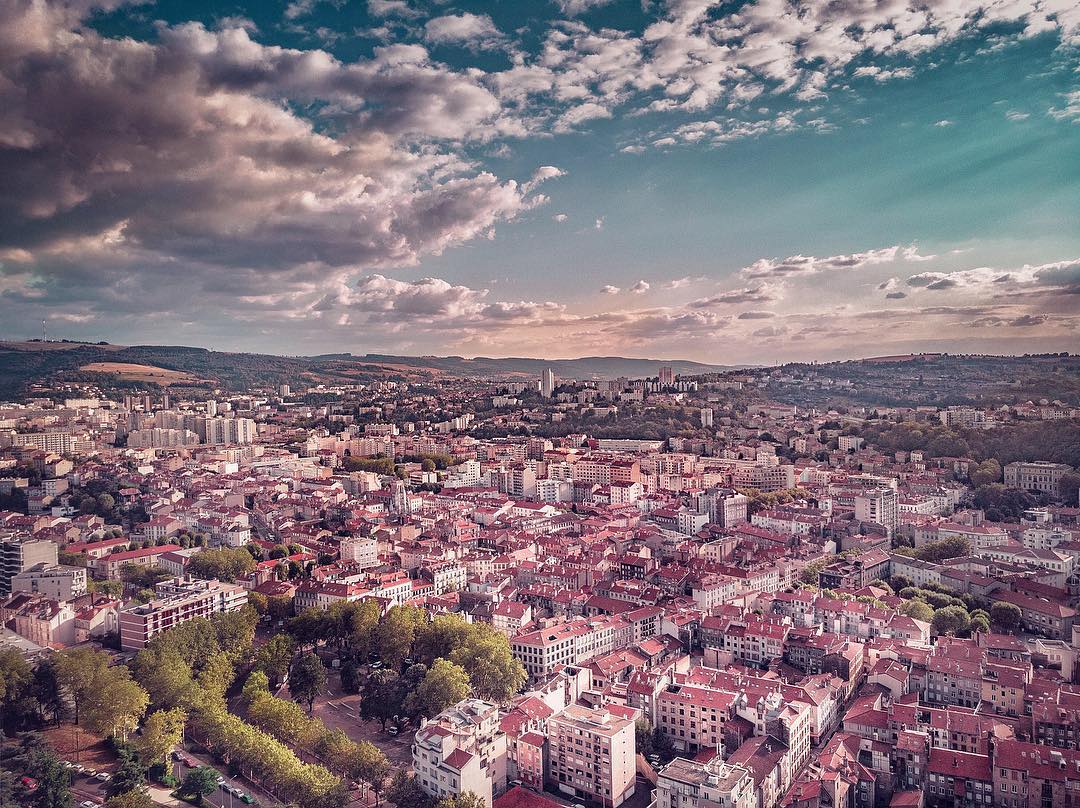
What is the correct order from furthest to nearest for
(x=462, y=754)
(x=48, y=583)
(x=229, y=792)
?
(x=48, y=583), (x=229, y=792), (x=462, y=754)

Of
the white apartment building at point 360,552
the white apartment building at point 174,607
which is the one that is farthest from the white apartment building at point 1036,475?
the white apartment building at point 174,607

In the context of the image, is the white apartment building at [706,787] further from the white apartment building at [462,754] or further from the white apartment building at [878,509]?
the white apartment building at [878,509]

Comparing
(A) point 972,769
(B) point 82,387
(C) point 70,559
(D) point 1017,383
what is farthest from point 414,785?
(D) point 1017,383

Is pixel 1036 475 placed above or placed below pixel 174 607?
above

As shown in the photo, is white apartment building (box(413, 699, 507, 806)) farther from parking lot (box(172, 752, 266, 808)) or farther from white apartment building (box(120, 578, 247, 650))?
white apartment building (box(120, 578, 247, 650))

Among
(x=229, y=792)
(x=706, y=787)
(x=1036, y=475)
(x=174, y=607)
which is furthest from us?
(x=1036, y=475)

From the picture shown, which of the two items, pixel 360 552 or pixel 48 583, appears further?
pixel 360 552

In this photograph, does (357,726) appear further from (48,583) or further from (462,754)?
(48,583)

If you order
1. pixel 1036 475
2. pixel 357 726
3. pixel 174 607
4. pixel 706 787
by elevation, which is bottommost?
pixel 357 726

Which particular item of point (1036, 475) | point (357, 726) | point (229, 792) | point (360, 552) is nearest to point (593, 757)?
point (357, 726)
